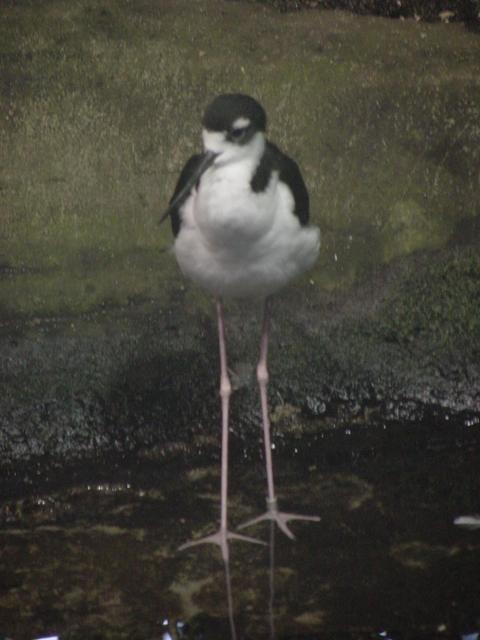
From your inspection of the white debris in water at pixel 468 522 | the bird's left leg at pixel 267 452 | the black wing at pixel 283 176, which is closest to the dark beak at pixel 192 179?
the black wing at pixel 283 176

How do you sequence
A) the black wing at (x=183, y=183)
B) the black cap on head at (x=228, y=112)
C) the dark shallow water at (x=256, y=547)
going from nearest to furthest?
the dark shallow water at (x=256, y=547), the black cap on head at (x=228, y=112), the black wing at (x=183, y=183)

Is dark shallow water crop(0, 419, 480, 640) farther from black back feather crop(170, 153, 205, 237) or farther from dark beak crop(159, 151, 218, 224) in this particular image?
dark beak crop(159, 151, 218, 224)

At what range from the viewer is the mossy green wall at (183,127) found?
579cm

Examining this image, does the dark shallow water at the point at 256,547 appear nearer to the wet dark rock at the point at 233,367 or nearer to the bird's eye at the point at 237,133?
the wet dark rock at the point at 233,367

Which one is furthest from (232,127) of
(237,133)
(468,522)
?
(468,522)

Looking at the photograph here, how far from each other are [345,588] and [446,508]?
61cm

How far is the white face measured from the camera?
4449mm

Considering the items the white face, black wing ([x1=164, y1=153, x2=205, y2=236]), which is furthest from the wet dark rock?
the white face

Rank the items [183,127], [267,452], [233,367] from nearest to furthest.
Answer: [267,452] → [233,367] → [183,127]

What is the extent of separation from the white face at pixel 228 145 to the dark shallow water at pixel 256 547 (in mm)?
1244

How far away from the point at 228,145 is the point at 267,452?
3.80ft

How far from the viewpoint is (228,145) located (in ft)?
14.6

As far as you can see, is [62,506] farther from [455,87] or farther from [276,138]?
[455,87]

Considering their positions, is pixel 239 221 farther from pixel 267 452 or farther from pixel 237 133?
pixel 267 452
